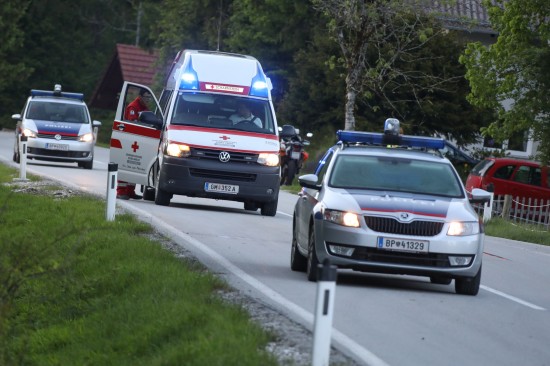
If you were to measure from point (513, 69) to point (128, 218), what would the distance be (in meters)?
18.4

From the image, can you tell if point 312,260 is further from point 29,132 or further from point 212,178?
point 29,132

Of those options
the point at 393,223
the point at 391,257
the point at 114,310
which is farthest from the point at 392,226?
the point at 114,310

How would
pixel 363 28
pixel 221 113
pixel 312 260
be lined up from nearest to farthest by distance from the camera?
pixel 312 260, pixel 221 113, pixel 363 28

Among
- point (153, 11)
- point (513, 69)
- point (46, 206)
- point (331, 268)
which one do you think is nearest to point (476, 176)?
point (513, 69)

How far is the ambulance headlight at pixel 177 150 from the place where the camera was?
22.2 metres

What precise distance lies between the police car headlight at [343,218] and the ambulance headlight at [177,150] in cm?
922

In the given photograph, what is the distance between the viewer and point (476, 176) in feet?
110

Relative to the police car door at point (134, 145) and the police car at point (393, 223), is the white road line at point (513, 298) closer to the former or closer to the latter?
the police car at point (393, 223)

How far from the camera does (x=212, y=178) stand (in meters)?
22.2

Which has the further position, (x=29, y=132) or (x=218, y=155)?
(x=29, y=132)

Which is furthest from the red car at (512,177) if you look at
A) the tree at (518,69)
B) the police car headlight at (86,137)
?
the police car headlight at (86,137)

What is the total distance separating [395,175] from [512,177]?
20647 mm

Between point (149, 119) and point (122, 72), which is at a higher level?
point (149, 119)

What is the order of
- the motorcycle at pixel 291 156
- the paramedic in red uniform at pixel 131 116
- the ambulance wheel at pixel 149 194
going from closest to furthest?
the paramedic in red uniform at pixel 131 116 < the ambulance wheel at pixel 149 194 < the motorcycle at pixel 291 156
